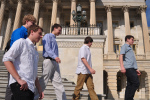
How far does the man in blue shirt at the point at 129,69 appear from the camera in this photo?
392 centimetres

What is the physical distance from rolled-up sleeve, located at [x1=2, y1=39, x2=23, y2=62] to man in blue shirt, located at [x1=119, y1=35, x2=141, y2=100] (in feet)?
9.59

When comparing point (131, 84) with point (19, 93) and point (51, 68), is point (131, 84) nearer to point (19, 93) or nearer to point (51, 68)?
point (51, 68)

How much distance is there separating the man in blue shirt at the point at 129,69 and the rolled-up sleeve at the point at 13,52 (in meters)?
2.92

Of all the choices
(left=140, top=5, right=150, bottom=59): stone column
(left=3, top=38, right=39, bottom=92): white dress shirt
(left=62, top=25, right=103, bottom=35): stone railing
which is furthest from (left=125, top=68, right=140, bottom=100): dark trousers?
(left=140, top=5, right=150, bottom=59): stone column

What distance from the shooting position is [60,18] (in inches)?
1122

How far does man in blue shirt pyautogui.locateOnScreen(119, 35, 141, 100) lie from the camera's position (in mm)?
3924

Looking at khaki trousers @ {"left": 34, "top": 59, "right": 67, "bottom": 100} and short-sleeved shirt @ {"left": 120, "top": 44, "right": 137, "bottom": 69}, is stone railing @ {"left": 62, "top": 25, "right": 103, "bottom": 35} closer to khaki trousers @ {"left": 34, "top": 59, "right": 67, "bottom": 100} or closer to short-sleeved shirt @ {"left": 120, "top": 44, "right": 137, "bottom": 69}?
short-sleeved shirt @ {"left": 120, "top": 44, "right": 137, "bottom": 69}

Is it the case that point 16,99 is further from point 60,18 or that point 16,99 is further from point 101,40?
point 60,18

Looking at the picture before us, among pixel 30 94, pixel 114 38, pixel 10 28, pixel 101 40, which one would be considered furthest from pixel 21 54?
pixel 10 28

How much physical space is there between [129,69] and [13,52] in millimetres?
3223

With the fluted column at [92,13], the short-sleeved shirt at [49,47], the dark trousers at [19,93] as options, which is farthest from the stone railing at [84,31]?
the fluted column at [92,13]

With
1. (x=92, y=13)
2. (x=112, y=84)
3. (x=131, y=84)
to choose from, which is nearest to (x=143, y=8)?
(x=92, y=13)

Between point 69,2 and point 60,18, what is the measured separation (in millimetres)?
3609

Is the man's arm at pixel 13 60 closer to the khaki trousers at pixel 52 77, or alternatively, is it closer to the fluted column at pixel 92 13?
the khaki trousers at pixel 52 77
